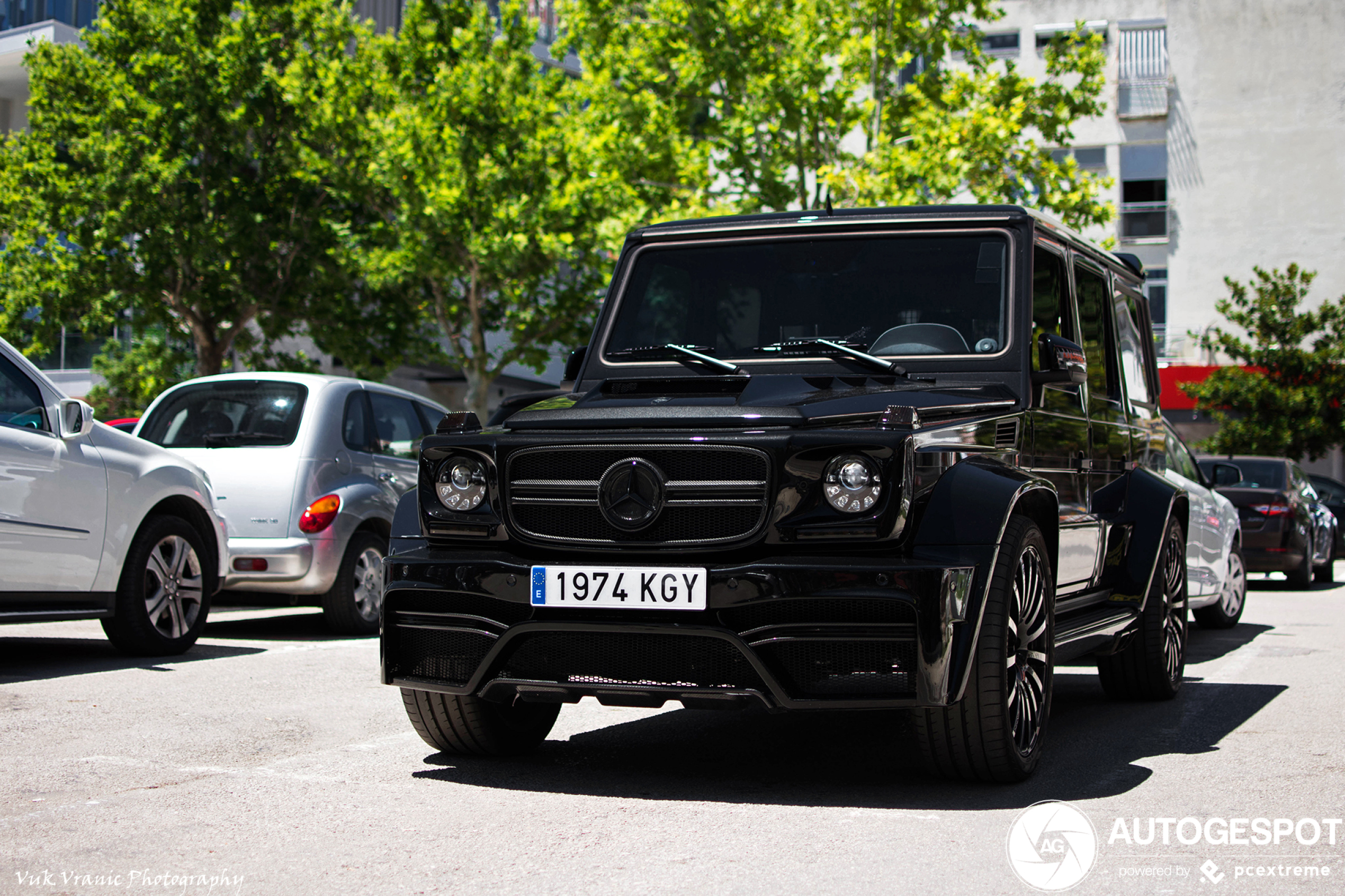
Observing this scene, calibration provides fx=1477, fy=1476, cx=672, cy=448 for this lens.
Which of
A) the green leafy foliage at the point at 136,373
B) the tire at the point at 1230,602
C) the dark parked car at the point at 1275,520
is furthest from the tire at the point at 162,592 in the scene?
the green leafy foliage at the point at 136,373

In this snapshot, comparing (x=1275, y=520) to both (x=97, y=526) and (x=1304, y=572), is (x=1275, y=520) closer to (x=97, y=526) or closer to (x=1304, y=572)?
(x=1304, y=572)

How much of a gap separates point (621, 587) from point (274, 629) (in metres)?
6.66

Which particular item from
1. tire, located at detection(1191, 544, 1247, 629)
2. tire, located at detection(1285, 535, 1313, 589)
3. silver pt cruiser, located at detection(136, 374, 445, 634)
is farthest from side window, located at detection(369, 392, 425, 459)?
tire, located at detection(1285, 535, 1313, 589)

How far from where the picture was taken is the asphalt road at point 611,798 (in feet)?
12.3

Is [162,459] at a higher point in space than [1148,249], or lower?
lower

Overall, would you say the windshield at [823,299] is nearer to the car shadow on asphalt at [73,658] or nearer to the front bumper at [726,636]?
the front bumper at [726,636]

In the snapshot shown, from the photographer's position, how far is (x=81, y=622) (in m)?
10.6

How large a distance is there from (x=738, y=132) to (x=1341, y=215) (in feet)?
58.2

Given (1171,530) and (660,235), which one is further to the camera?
(1171,530)

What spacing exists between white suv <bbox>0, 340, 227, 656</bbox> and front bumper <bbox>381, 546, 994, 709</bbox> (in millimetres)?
3368

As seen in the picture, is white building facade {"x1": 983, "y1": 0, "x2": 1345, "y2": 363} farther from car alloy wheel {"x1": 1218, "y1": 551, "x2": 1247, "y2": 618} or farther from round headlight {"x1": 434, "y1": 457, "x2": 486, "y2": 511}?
round headlight {"x1": 434, "y1": 457, "x2": 486, "y2": 511}

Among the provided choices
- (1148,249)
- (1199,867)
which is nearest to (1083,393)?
(1199,867)

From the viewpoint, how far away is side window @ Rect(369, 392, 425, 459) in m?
10.4

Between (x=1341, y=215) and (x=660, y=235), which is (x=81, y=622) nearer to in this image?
(x=660, y=235)
